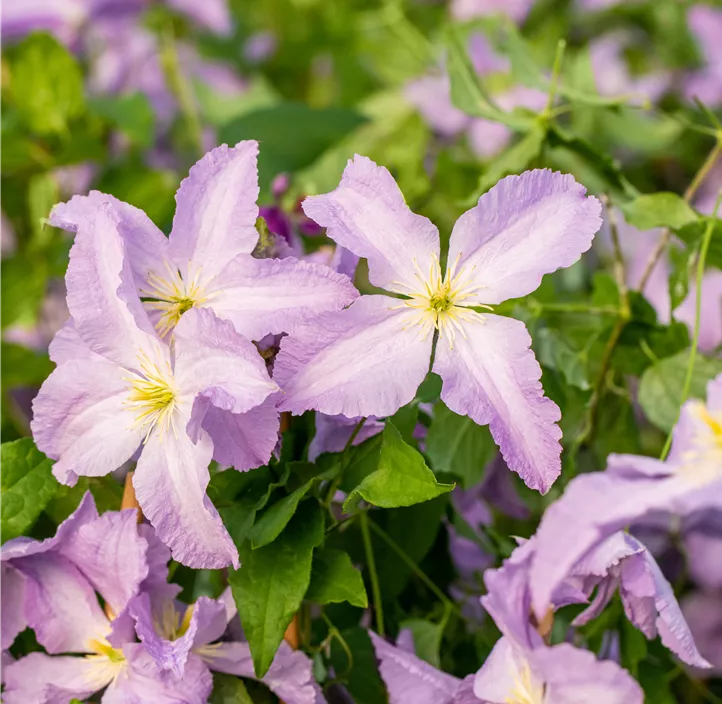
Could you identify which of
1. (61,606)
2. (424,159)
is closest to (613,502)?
(61,606)

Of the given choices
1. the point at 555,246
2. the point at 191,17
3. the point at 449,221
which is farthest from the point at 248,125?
the point at 555,246

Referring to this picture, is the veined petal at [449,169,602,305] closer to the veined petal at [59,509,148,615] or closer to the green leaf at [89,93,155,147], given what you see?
the veined petal at [59,509,148,615]

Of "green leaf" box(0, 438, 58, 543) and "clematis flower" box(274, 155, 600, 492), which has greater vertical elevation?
"clematis flower" box(274, 155, 600, 492)

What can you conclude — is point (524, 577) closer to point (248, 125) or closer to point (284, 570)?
point (284, 570)

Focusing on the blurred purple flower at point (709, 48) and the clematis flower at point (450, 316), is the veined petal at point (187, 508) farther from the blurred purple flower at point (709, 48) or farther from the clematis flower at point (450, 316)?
the blurred purple flower at point (709, 48)

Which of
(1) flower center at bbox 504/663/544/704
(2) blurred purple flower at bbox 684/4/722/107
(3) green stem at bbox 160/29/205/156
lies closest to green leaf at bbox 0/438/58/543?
(1) flower center at bbox 504/663/544/704

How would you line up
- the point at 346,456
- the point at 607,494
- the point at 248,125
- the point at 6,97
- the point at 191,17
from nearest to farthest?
the point at 607,494, the point at 346,456, the point at 248,125, the point at 6,97, the point at 191,17
